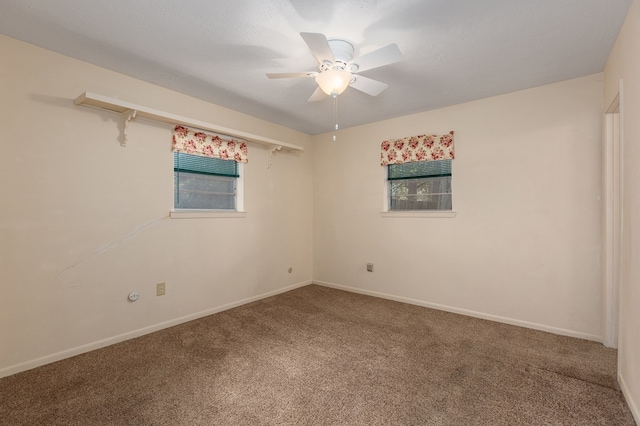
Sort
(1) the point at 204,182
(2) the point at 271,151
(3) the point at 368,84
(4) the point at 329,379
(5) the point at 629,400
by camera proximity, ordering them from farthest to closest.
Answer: (2) the point at 271,151 → (1) the point at 204,182 → (3) the point at 368,84 → (4) the point at 329,379 → (5) the point at 629,400

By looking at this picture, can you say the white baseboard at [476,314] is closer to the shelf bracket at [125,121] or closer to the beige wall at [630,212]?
the beige wall at [630,212]

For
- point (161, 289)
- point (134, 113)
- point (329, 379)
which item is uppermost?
point (134, 113)

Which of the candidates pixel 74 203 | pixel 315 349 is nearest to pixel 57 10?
pixel 74 203

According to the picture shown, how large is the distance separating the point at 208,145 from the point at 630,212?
11.7 feet

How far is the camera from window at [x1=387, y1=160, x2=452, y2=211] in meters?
3.59

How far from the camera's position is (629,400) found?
5.75 feet

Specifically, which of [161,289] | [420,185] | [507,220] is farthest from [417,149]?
[161,289]

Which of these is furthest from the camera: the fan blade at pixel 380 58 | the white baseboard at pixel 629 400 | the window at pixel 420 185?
the window at pixel 420 185

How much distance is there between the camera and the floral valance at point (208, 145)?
3.09 metres

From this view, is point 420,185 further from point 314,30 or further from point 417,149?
point 314,30

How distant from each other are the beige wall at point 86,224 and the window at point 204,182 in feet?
0.51

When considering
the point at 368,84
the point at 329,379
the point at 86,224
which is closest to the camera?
the point at 329,379

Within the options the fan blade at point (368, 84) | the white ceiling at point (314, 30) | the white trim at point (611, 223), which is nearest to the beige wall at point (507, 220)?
the white trim at point (611, 223)

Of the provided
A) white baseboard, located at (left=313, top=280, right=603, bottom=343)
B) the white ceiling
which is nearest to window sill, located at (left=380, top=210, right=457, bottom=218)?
white baseboard, located at (left=313, top=280, right=603, bottom=343)
